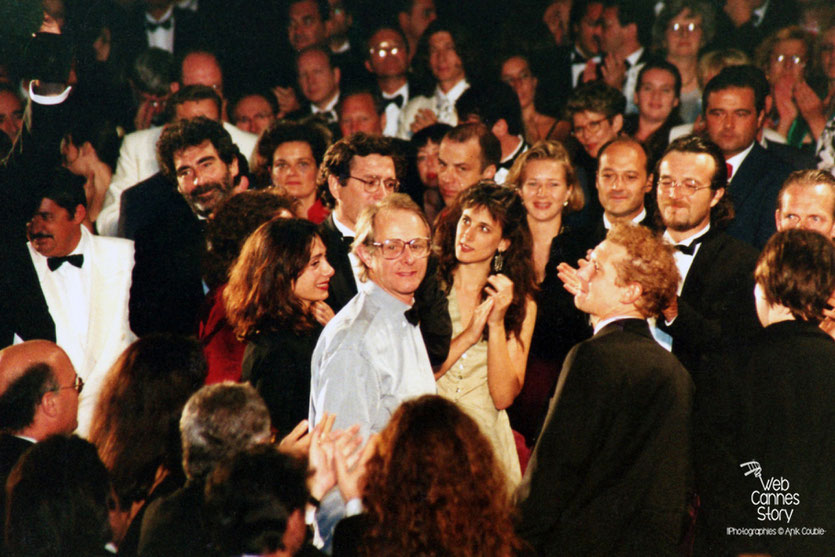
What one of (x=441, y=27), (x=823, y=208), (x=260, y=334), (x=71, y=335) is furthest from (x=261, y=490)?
(x=441, y=27)

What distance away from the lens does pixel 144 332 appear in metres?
4.62

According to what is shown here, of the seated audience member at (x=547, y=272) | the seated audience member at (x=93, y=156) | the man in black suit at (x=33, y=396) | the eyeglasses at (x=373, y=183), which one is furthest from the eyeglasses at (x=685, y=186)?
the seated audience member at (x=93, y=156)

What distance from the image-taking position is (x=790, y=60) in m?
6.71

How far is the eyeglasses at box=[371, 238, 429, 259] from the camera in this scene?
3531 millimetres

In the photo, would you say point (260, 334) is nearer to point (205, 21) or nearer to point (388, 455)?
point (388, 455)

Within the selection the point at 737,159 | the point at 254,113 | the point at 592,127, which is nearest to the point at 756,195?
the point at 737,159

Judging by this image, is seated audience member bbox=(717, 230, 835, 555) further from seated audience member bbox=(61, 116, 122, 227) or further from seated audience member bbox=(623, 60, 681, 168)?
seated audience member bbox=(61, 116, 122, 227)

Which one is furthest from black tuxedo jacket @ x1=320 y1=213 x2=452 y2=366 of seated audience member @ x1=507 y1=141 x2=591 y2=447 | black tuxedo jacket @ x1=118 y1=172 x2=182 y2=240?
black tuxedo jacket @ x1=118 y1=172 x2=182 y2=240

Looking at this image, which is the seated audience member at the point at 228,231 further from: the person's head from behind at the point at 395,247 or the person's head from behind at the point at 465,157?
the person's head from behind at the point at 465,157

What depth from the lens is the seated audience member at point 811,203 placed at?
4.43 meters

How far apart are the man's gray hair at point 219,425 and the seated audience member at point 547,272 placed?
1.48 m

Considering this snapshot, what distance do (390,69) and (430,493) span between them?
5360 mm

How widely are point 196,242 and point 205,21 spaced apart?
3319mm

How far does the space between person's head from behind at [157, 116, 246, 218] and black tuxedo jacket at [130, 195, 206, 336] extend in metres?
0.34
